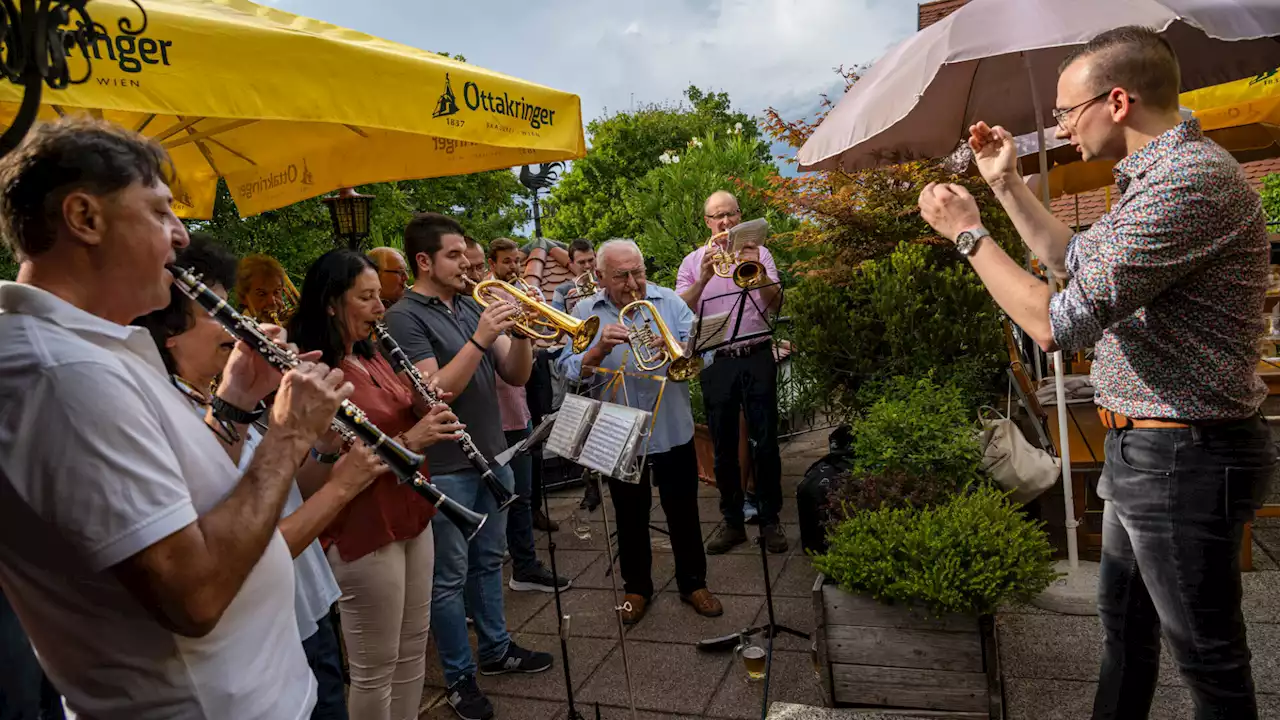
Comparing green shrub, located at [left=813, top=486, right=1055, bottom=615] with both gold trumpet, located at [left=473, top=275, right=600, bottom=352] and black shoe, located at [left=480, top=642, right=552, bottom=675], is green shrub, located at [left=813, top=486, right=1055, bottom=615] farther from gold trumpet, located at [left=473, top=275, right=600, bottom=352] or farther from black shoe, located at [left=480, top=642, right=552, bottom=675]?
gold trumpet, located at [left=473, top=275, right=600, bottom=352]

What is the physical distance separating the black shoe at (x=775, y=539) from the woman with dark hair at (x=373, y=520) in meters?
2.78

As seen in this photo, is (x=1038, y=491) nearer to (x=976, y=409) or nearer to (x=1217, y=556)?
(x=976, y=409)

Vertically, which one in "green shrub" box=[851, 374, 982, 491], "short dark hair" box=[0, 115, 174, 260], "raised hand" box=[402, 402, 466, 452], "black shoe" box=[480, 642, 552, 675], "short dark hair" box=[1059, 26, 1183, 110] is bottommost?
"black shoe" box=[480, 642, 552, 675]

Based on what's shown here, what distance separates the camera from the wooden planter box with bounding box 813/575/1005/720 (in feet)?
10.2

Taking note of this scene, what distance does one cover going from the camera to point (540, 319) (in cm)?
428

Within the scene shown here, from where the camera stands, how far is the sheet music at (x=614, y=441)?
11.0 ft

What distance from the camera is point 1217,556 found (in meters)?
2.16

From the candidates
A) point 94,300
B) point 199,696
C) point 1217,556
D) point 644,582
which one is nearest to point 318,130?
point 644,582

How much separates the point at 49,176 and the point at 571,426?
240 centimetres

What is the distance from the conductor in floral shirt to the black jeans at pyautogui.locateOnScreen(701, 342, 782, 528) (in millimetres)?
3065

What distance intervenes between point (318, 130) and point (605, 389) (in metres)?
2.44

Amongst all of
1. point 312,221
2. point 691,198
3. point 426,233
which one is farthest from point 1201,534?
point 312,221

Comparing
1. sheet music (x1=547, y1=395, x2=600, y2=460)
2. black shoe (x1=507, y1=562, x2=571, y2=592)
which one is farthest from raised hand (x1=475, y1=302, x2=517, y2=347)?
black shoe (x1=507, y1=562, x2=571, y2=592)

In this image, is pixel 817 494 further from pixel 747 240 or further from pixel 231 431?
pixel 231 431
